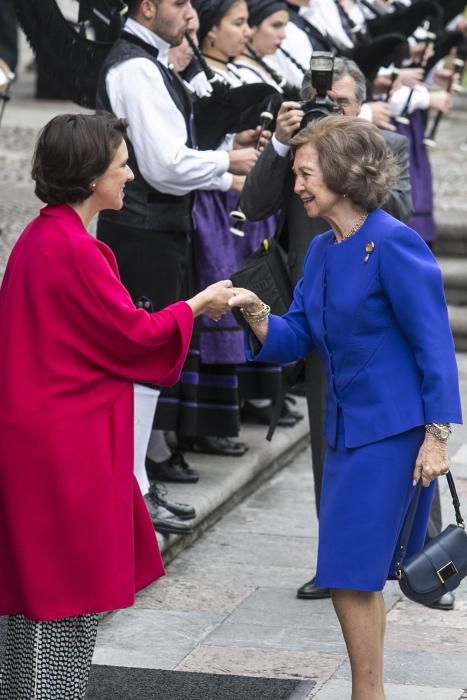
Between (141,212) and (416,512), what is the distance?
6.89ft

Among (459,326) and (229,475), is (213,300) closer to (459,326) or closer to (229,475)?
(229,475)

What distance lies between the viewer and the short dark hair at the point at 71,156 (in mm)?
3984

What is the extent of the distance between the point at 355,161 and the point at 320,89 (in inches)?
38.9

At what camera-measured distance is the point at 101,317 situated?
3951 millimetres

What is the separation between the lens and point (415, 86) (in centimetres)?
877

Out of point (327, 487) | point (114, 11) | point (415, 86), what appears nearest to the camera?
point (327, 487)

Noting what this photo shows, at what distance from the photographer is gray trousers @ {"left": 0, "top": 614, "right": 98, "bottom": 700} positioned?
4.04 meters

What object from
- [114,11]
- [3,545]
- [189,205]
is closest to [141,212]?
[189,205]

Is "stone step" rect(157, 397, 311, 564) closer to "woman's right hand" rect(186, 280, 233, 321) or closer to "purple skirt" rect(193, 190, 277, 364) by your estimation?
"purple skirt" rect(193, 190, 277, 364)

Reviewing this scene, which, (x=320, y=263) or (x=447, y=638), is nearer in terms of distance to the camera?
(x=320, y=263)

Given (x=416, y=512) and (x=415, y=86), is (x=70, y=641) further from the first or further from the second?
(x=415, y=86)

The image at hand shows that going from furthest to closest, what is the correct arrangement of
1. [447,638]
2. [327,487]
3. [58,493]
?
[447,638] < [327,487] < [58,493]

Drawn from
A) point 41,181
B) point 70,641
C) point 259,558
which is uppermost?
point 41,181

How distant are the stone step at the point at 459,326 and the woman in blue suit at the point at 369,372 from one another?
5.95 meters
